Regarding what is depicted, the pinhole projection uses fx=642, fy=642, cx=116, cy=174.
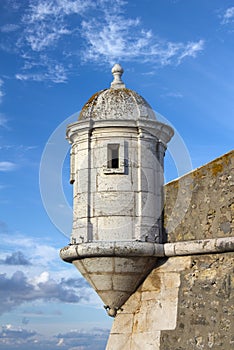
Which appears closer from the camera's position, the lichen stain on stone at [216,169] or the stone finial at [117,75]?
the lichen stain on stone at [216,169]

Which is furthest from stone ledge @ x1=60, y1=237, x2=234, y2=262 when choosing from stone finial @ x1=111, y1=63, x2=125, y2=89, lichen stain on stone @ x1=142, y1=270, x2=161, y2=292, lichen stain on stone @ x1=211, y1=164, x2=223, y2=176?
stone finial @ x1=111, y1=63, x2=125, y2=89

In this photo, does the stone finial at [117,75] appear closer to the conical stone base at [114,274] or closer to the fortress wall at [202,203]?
the fortress wall at [202,203]

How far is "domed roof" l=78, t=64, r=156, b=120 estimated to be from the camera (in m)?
10.3

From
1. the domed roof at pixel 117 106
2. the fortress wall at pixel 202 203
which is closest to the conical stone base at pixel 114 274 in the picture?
the fortress wall at pixel 202 203

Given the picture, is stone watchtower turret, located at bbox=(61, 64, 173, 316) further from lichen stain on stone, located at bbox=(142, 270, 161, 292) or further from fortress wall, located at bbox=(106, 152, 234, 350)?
fortress wall, located at bbox=(106, 152, 234, 350)

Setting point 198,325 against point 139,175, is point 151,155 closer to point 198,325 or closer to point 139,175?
point 139,175

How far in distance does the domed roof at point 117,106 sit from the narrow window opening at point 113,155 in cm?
45

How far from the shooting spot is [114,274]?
32.3 ft

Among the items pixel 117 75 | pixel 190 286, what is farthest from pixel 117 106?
pixel 190 286

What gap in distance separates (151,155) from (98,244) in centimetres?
173

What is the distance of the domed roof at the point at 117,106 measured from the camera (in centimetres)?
1034

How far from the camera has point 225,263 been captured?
360 inches

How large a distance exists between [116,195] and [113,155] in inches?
31.0

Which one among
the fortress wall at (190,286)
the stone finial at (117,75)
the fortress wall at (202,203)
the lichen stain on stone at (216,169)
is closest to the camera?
the fortress wall at (190,286)
